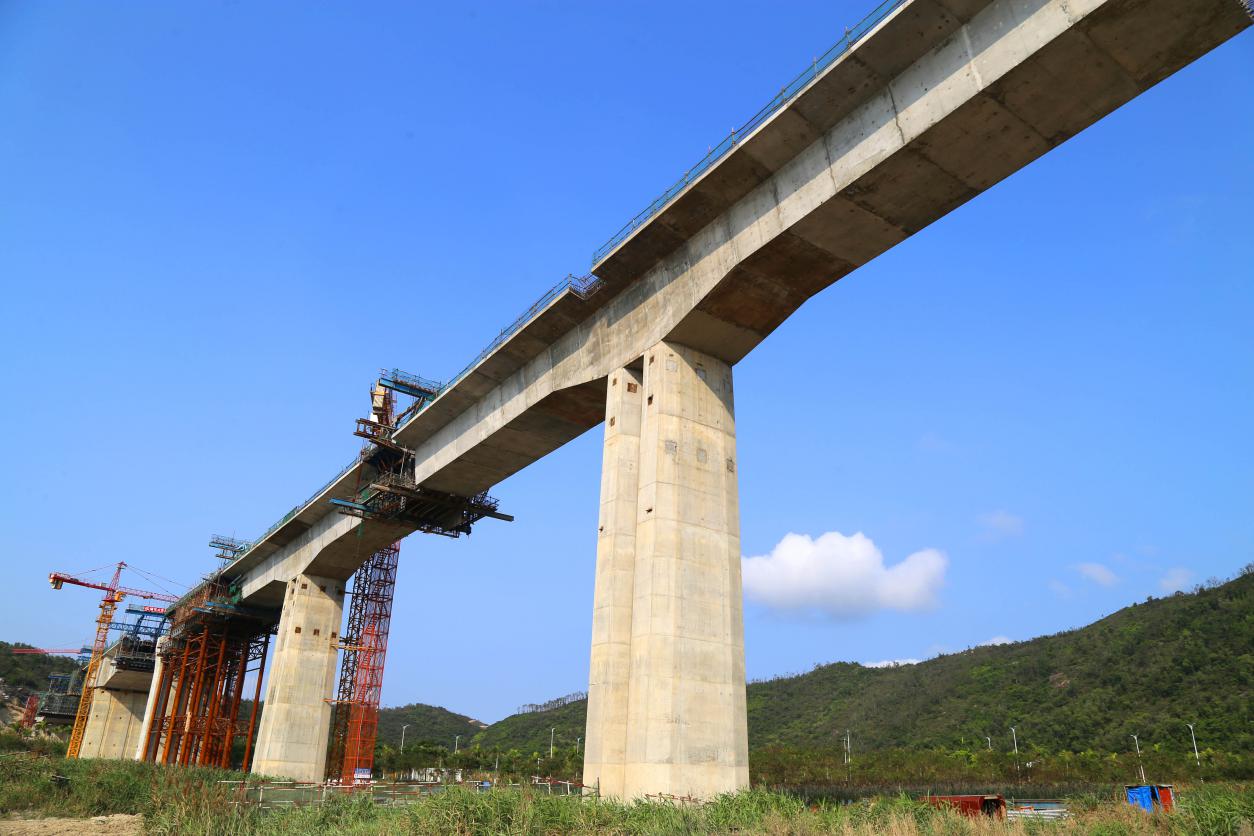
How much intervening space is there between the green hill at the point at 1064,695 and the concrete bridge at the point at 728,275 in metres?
57.2

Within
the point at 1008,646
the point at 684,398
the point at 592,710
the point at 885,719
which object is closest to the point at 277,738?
the point at 592,710

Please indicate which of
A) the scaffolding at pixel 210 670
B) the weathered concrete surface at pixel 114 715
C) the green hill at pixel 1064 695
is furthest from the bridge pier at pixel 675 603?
the weathered concrete surface at pixel 114 715

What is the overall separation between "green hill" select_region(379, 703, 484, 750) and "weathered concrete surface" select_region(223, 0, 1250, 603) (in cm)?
12104

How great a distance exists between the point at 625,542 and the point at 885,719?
8335cm

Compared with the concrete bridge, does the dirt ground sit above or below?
below

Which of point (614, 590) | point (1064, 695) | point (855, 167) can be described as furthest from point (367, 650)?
point (1064, 695)

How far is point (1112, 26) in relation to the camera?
13.8 meters

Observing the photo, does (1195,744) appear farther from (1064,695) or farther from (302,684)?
(302,684)

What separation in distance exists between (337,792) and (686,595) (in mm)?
15965

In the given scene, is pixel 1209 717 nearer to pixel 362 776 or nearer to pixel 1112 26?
pixel 362 776

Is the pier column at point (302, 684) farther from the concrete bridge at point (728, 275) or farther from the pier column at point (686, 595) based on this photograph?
the pier column at point (686, 595)

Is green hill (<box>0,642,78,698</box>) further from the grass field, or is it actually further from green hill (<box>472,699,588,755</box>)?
the grass field

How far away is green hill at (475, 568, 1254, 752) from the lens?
67562 millimetres

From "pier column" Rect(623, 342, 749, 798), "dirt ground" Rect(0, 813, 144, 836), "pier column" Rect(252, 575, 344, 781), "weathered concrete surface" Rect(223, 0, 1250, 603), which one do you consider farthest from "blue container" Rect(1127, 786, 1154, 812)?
"pier column" Rect(252, 575, 344, 781)
